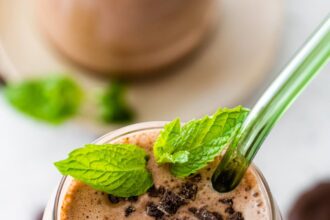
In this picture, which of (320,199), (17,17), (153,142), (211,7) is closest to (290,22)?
(211,7)

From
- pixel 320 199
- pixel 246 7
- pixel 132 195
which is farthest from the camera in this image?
pixel 246 7

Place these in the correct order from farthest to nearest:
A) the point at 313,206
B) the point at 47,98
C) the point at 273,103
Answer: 1. the point at 47,98
2. the point at 313,206
3. the point at 273,103

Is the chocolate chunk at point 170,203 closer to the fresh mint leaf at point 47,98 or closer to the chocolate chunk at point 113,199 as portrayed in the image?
the chocolate chunk at point 113,199

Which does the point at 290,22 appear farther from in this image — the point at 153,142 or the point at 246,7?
the point at 153,142

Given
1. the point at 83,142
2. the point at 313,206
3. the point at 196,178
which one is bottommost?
the point at 83,142

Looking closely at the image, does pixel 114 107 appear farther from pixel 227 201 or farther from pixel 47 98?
pixel 227 201

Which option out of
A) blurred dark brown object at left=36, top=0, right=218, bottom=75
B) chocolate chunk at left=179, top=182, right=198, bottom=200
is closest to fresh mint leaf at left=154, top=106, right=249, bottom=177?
chocolate chunk at left=179, top=182, right=198, bottom=200

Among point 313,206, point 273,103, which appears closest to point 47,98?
point 313,206
